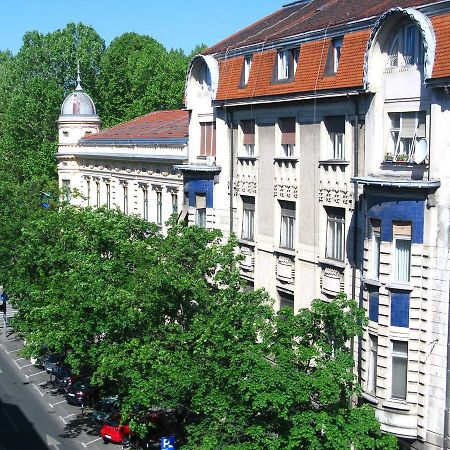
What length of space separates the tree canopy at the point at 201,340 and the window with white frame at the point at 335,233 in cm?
336

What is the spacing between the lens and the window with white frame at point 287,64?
105 ft

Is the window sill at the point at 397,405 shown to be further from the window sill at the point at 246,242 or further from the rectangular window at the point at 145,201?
the rectangular window at the point at 145,201

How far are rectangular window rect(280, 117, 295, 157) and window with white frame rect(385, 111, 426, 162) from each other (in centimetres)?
631

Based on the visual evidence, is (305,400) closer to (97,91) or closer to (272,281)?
(272,281)

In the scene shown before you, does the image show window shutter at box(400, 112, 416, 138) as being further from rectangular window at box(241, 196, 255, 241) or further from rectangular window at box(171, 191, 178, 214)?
rectangular window at box(171, 191, 178, 214)

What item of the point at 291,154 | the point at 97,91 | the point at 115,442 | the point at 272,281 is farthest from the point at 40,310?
the point at 97,91

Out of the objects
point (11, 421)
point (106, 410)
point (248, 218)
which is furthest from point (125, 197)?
point (248, 218)

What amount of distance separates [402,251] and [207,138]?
15.3 m

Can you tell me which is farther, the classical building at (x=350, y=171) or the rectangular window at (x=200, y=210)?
the rectangular window at (x=200, y=210)

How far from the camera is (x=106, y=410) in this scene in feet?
123

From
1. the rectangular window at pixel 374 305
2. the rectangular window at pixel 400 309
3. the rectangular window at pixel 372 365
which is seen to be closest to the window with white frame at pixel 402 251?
the rectangular window at pixel 400 309

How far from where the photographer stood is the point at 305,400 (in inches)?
891

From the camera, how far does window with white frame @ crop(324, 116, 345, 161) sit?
29.2 metres

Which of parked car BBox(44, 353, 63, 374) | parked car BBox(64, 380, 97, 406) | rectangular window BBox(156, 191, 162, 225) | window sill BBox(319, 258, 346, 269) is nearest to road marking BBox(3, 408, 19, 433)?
parked car BBox(64, 380, 97, 406)
